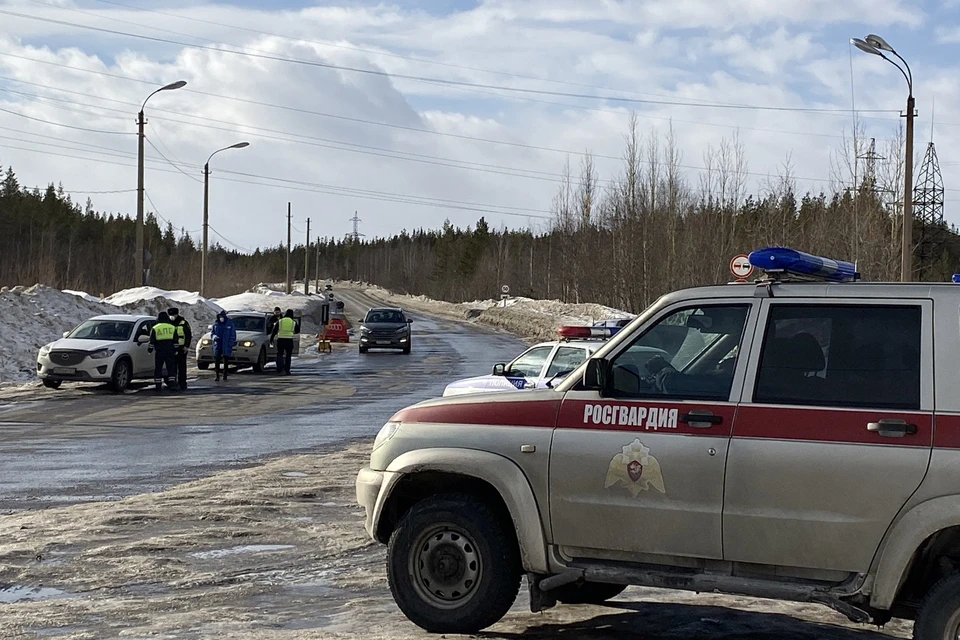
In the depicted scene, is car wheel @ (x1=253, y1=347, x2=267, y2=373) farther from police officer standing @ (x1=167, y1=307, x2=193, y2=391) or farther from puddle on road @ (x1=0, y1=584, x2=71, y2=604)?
puddle on road @ (x1=0, y1=584, x2=71, y2=604)

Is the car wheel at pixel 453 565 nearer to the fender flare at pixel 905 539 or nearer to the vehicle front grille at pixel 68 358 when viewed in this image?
the fender flare at pixel 905 539

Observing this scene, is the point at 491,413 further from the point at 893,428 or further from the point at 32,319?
the point at 32,319

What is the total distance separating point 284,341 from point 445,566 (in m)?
25.5

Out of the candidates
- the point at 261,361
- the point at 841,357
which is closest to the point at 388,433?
the point at 841,357

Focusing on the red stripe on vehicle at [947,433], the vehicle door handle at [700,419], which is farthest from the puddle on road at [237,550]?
the red stripe on vehicle at [947,433]

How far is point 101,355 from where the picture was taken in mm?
24266

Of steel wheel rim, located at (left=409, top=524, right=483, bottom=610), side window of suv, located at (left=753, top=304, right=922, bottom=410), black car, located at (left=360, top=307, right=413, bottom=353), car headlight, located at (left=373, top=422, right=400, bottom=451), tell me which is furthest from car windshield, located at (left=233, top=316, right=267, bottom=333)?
side window of suv, located at (left=753, top=304, right=922, bottom=410)

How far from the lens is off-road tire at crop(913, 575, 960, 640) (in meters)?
5.24

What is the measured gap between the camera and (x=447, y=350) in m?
45.5

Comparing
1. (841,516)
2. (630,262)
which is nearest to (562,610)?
(841,516)

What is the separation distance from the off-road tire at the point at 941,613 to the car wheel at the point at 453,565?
213 cm

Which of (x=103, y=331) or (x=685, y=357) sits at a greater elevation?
(x=685, y=357)

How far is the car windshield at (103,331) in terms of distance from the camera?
83.3 ft

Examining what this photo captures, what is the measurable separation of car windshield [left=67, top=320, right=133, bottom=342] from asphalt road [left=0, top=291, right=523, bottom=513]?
47.1 inches
